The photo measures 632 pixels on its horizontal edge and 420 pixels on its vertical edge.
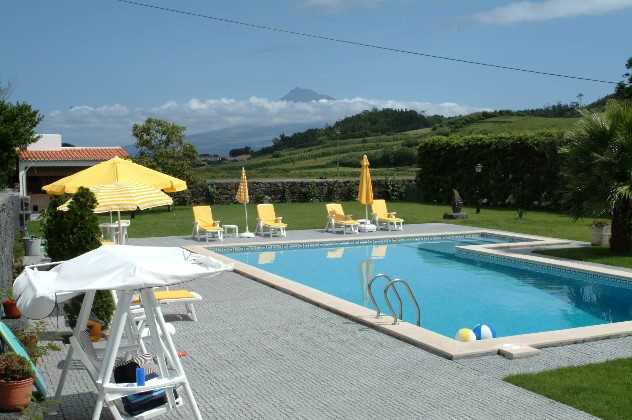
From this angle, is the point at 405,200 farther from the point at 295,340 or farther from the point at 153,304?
the point at 153,304

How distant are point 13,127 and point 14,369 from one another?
22958 millimetres

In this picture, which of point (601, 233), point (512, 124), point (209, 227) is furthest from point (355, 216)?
point (512, 124)

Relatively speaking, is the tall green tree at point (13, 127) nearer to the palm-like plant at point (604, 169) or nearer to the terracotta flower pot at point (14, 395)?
the palm-like plant at point (604, 169)

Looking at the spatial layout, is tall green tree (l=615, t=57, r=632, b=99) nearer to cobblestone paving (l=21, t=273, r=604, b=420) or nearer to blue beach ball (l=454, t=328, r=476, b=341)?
blue beach ball (l=454, t=328, r=476, b=341)

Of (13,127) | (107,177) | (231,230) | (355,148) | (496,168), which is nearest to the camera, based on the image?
(107,177)

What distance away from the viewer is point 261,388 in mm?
6309

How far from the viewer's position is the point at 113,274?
4.71 metres

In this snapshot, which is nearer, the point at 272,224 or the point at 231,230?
the point at 272,224


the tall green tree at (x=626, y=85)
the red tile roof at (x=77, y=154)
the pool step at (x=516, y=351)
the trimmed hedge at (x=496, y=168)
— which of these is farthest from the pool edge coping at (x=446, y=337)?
the red tile roof at (x=77, y=154)

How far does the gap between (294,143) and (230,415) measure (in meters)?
72.2

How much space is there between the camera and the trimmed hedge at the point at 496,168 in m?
27.4

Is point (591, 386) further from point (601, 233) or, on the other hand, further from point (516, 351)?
point (601, 233)

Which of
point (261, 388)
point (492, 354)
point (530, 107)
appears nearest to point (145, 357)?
point (261, 388)

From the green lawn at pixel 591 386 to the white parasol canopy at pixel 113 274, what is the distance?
305cm
